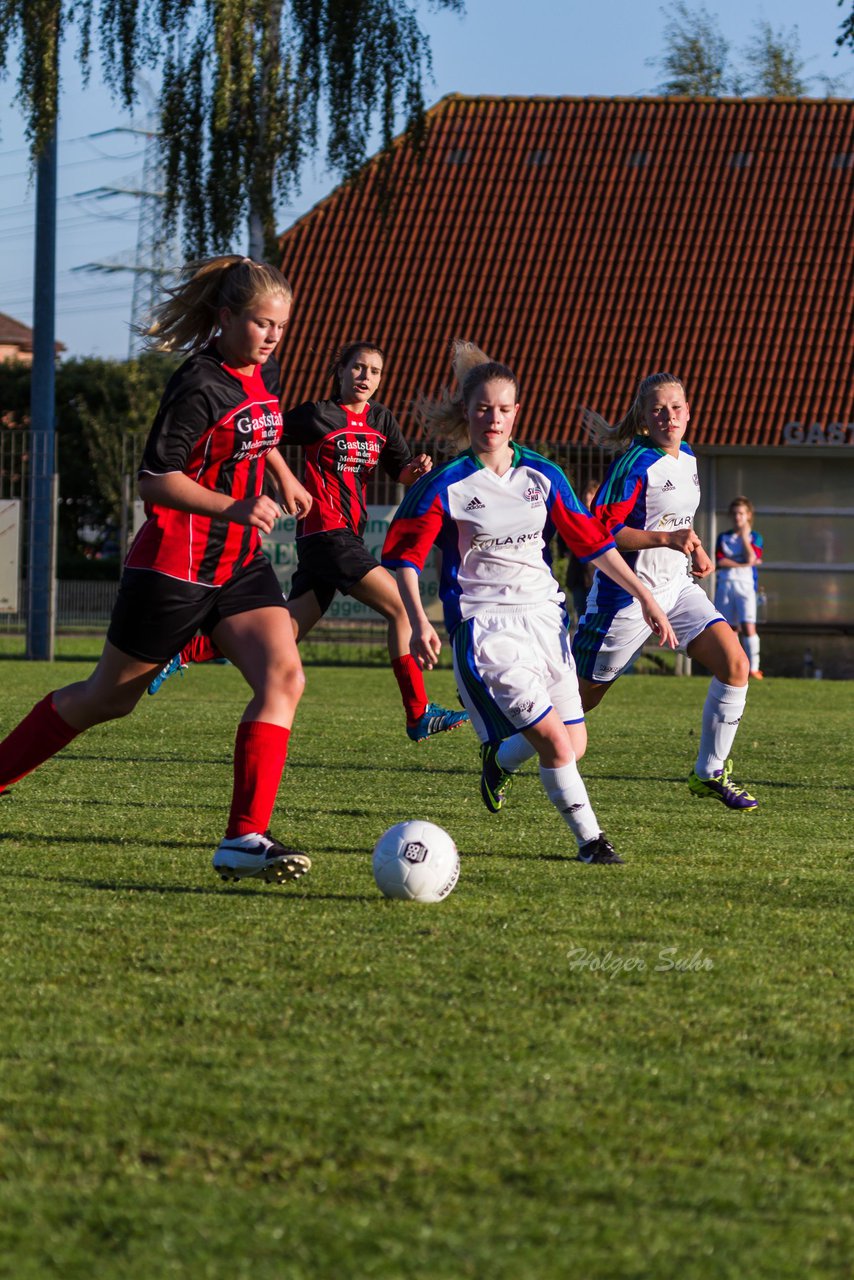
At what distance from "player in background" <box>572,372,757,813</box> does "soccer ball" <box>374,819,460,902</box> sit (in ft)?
8.48

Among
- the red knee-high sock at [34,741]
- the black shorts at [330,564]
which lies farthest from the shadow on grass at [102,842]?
the black shorts at [330,564]

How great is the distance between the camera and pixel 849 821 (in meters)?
7.36

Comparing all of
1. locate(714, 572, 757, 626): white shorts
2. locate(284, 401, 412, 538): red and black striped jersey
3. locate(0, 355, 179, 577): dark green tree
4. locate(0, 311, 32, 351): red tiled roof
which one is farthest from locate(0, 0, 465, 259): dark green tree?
locate(0, 311, 32, 351): red tiled roof

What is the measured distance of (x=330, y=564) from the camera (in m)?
9.47

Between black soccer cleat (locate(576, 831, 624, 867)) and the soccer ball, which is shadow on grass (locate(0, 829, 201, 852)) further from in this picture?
black soccer cleat (locate(576, 831, 624, 867))

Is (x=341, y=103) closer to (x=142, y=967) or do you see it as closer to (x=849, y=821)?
(x=849, y=821)

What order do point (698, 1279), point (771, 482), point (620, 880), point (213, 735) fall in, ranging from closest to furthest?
point (698, 1279), point (620, 880), point (213, 735), point (771, 482)

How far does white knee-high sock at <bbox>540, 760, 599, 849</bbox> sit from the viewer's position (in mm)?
5828

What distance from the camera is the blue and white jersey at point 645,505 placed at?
302 inches

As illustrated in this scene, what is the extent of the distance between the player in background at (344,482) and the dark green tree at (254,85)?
43.1 ft

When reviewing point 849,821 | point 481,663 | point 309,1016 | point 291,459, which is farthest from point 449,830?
point 291,459

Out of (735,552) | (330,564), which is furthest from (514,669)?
(735,552)

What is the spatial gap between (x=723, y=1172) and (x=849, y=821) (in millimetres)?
4707

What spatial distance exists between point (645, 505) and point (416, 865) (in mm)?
3038
